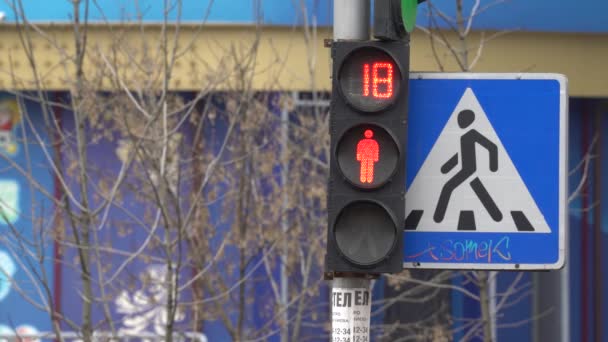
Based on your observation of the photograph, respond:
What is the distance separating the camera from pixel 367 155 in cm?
530

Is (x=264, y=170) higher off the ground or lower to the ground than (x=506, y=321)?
higher

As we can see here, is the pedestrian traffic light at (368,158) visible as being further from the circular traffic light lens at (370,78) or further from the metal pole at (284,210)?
the metal pole at (284,210)

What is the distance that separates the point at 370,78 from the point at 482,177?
2.40 feet

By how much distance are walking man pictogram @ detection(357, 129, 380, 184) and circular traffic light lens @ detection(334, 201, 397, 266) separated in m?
0.11

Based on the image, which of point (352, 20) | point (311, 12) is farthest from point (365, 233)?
point (311, 12)

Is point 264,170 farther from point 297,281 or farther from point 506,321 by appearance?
point 506,321

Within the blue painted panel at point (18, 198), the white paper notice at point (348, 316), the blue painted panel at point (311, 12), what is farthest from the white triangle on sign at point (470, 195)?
the blue painted panel at point (18, 198)

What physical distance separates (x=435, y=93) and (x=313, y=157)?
5.40 metres

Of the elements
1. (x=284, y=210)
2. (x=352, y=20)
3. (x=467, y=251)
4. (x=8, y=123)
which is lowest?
(x=467, y=251)

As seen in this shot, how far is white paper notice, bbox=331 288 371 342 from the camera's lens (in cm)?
548

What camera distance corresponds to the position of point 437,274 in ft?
37.3

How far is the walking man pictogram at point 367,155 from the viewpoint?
529 centimetres

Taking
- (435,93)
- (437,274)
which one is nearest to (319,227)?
(437,274)

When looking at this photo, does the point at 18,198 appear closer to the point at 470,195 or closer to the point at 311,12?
the point at 311,12
